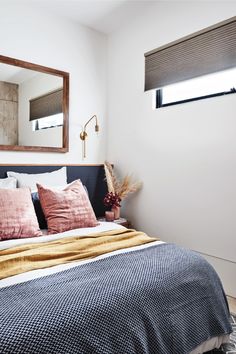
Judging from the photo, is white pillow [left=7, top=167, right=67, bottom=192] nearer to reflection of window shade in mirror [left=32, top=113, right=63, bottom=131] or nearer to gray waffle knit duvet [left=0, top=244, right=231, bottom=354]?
reflection of window shade in mirror [left=32, top=113, right=63, bottom=131]

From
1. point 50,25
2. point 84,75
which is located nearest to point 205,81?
point 84,75

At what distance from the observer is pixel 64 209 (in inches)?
89.8

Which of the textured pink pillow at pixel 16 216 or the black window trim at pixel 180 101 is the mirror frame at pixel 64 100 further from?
the black window trim at pixel 180 101

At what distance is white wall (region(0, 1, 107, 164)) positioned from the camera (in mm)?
2688

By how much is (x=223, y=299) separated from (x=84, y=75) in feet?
8.76

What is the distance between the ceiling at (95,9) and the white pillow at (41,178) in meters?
1.63

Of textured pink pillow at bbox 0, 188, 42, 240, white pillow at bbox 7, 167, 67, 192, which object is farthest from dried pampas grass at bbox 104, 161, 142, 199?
textured pink pillow at bbox 0, 188, 42, 240

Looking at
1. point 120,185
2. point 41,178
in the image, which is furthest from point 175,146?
point 41,178

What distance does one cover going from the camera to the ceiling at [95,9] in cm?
273

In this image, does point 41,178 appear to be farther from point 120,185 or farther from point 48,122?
point 120,185

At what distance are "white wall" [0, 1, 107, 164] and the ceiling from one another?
0.25 ft

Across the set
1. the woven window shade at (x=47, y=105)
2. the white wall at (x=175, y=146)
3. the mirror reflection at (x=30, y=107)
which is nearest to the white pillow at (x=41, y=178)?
the mirror reflection at (x=30, y=107)

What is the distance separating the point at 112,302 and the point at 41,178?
5.72ft

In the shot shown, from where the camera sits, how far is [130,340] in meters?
1.14
